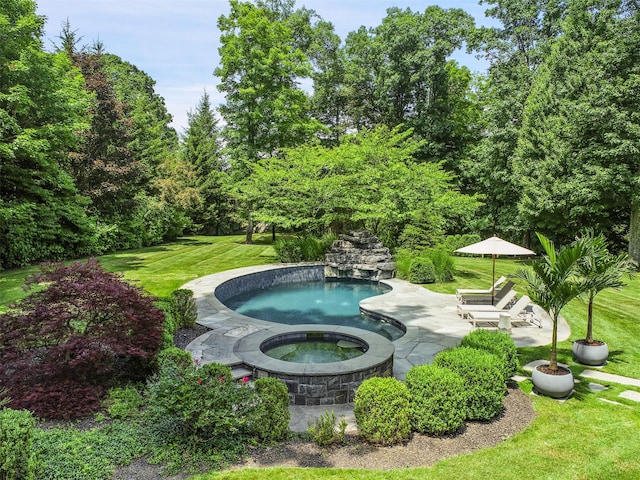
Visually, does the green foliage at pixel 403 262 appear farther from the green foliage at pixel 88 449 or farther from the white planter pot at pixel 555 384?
the green foliage at pixel 88 449

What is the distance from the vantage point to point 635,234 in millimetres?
18203

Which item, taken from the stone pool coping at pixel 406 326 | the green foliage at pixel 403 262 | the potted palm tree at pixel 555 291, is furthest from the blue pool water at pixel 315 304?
the potted palm tree at pixel 555 291

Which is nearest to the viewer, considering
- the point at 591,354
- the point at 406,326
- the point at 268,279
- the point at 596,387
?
the point at 596,387

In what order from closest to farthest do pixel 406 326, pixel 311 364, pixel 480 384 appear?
1. pixel 480 384
2. pixel 311 364
3. pixel 406 326

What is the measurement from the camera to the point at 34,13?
15.7 m

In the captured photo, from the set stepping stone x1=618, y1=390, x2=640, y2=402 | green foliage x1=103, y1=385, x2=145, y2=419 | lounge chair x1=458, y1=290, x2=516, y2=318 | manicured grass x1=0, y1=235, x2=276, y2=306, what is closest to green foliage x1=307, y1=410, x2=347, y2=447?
green foliage x1=103, y1=385, x2=145, y2=419

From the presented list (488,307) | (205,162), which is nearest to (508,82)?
(488,307)

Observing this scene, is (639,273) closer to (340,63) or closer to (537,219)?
(537,219)

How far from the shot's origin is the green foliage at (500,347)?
20.3 feet

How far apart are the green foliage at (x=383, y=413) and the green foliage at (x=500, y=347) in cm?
207

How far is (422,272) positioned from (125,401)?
447 inches

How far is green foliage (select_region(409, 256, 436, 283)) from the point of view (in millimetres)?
14695

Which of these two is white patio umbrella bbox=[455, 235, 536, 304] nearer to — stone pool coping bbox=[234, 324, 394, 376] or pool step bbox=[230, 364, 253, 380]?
stone pool coping bbox=[234, 324, 394, 376]

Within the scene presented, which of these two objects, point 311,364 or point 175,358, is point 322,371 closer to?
point 311,364
